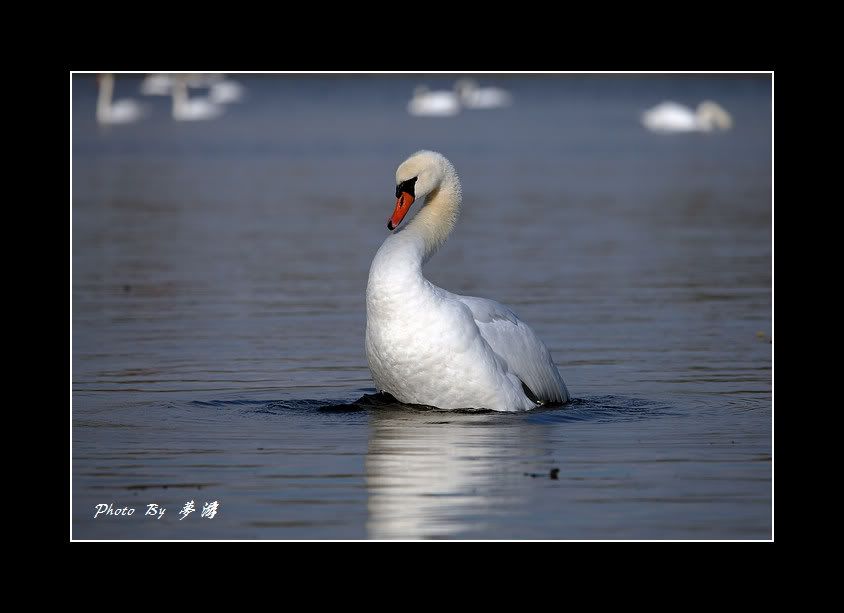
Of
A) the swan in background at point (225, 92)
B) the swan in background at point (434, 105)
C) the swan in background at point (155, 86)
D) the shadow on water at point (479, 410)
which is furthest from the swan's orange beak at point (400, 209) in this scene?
the swan in background at point (225, 92)

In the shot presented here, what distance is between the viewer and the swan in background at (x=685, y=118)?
52.6 meters

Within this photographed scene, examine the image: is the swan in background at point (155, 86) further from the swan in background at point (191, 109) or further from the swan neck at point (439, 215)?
the swan neck at point (439, 215)

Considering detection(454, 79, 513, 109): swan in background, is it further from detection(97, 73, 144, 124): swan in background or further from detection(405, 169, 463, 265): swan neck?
detection(405, 169, 463, 265): swan neck

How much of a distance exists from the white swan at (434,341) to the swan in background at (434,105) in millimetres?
47945

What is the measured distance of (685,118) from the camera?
176 ft

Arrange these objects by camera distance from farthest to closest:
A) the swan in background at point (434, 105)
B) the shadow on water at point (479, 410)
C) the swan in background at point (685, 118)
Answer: the swan in background at point (434, 105), the swan in background at point (685, 118), the shadow on water at point (479, 410)

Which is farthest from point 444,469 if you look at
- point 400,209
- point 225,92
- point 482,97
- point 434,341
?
point 225,92

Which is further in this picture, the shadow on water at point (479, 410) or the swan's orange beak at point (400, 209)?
the swan's orange beak at point (400, 209)

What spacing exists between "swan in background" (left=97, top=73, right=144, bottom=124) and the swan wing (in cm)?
4499

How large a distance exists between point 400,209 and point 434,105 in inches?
1905

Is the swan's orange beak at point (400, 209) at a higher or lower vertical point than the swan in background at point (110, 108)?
lower

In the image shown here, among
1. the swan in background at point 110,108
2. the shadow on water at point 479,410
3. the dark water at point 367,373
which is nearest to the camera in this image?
the dark water at point 367,373

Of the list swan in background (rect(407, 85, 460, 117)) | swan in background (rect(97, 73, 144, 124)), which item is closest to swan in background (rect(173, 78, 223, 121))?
swan in background (rect(97, 73, 144, 124))

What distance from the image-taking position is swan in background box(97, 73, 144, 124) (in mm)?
55750
